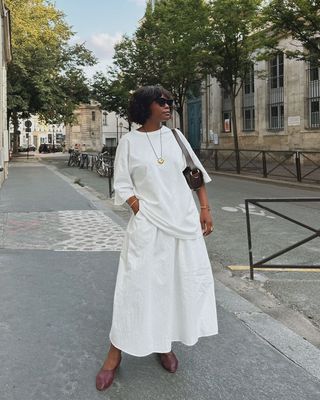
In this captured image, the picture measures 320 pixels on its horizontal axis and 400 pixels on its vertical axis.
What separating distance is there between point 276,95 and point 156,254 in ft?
81.9

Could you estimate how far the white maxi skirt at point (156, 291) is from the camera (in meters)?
2.91

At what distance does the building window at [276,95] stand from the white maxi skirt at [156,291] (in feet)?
79.4

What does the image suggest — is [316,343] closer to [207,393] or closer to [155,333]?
[207,393]

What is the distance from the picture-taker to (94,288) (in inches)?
197

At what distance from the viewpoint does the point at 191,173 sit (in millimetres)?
3105

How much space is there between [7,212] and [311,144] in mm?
17008

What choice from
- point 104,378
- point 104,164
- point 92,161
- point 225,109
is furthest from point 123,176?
point 225,109

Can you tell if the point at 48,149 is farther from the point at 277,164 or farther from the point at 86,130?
the point at 277,164

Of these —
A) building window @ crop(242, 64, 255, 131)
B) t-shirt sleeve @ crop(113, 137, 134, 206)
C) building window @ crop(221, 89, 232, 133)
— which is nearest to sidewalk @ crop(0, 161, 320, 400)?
t-shirt sleeve @ crop(113, 137, 134, 206)

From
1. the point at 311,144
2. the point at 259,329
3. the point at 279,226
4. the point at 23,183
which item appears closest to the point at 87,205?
the point at 279,226

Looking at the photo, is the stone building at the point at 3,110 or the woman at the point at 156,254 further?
the stone building at the point at 3,110

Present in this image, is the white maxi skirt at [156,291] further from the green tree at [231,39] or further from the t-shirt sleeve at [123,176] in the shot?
the green tree at [231,39]

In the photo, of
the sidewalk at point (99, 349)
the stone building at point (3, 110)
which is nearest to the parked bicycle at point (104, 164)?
the stone building at point (3, 110)

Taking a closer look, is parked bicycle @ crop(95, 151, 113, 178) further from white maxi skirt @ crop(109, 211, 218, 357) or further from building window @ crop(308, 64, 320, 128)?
white maxi skirt @ crop(109, 211, 218, 357)
